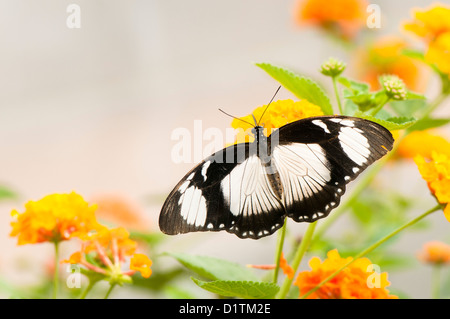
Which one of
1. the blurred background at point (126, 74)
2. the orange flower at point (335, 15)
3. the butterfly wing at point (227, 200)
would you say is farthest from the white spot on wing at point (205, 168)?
the blurred background at point (126, 74)

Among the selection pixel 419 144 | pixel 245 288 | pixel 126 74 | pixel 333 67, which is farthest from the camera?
pixel 126 74

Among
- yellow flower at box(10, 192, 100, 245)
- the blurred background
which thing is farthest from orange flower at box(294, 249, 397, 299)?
the blurred background

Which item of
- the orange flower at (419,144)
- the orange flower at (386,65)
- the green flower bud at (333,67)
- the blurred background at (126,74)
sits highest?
the blurred background at (126,74)

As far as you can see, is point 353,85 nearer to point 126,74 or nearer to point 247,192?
point 247,192

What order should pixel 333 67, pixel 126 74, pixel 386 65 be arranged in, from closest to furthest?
pixel 333 67
pixel 386 65
pixel 126 74

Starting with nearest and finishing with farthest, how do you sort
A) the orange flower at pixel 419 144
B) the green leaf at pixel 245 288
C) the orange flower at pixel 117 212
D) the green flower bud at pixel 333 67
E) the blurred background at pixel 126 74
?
the green leaf at pixel 245 288
the green flower bud at pixel 333 67
the orange flower at pixel 419 144
the orange flower at pixel 117 212
the blurred background at pixel 126 74

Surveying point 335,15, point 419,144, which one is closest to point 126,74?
point 335,15

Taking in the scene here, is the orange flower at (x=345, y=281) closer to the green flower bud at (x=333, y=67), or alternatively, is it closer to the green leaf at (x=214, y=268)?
the green leaf at (x=214, y=268)
